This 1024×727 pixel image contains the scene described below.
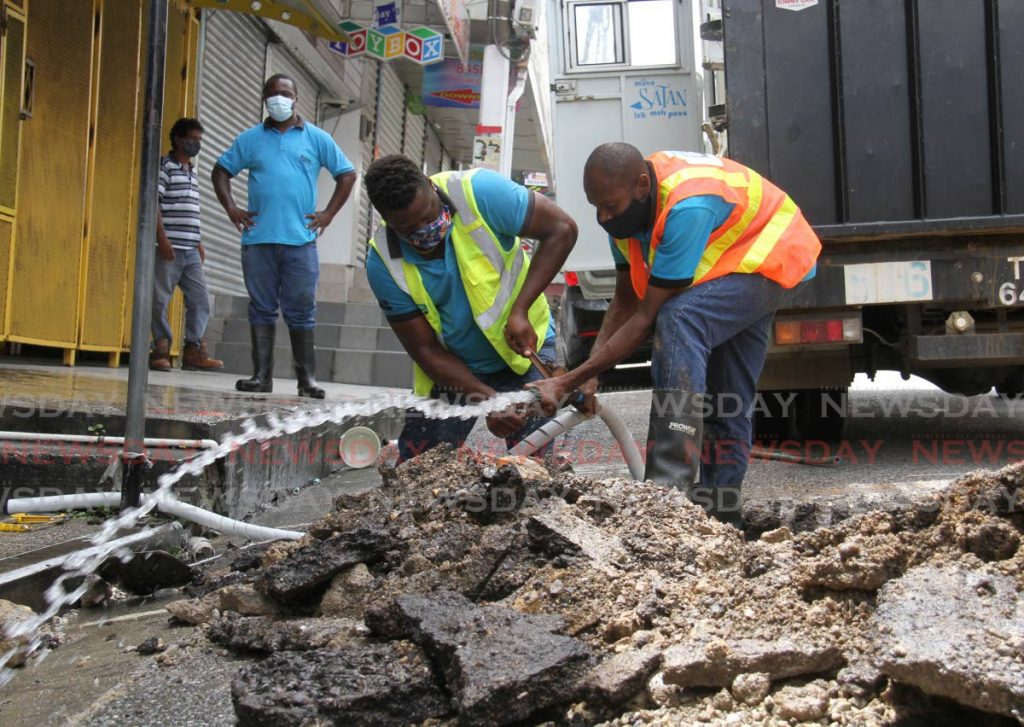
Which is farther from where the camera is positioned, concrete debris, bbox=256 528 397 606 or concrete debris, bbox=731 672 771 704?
concrete debris, bbox=256 528 397 606

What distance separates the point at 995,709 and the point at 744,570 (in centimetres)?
87

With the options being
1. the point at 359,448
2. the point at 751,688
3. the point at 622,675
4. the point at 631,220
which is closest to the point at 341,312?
the point at 359,448

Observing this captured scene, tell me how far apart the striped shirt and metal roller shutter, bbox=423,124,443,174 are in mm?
10909

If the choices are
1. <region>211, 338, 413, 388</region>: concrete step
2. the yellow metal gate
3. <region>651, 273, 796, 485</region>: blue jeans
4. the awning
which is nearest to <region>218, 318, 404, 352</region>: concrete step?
<region>211, 338, 413, 388</region>: concrete step

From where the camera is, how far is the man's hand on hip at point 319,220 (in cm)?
599

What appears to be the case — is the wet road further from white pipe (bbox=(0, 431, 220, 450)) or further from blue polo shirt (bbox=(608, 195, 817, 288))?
white pipe (bbox=(0, 431, 220, 450))

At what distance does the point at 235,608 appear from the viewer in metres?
2.62

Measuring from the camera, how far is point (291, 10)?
780cm

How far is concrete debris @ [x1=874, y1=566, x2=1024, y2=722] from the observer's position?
1473 millimetres

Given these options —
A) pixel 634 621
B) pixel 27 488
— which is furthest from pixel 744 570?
pixel 27 488

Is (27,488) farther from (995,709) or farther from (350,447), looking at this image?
(995,709)

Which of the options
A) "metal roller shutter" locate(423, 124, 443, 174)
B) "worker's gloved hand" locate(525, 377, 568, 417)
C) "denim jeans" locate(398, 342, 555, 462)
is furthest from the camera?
"metal roller shutter" locate(423, 124, 443, 174)

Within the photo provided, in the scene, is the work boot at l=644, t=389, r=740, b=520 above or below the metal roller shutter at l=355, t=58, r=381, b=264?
below

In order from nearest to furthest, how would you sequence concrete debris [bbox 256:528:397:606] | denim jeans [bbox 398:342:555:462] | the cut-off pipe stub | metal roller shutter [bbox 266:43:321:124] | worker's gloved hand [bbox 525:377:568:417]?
concrete debris [bbox 256:528:397:606] < worker's gloved hand [bbox 525:377:568:417] < denim jeans [bbox 398:342:555:462] < the cut-off pipe stub < metal roller shutter [bbox 266:43:321:124]
